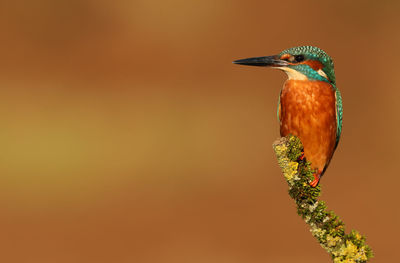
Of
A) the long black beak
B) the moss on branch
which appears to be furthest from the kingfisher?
the moss on branch

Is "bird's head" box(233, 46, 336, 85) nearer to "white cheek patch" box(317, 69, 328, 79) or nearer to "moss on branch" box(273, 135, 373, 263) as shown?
"white cheek patch" box(317, 69, 328, 79)

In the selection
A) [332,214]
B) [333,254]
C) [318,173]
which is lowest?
[333,254]

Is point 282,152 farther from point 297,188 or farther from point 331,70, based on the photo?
point 331,70

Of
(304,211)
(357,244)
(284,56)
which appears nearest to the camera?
(357,244)

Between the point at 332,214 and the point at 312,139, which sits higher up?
the point at 312,139

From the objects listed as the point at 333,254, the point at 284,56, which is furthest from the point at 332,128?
the point at 333,254

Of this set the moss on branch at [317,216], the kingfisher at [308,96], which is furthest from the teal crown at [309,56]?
the moss on branch at [317,216]

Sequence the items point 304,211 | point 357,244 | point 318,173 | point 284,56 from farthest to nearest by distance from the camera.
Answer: point 318,173
point 284,56
point 304,211
point 357,244
